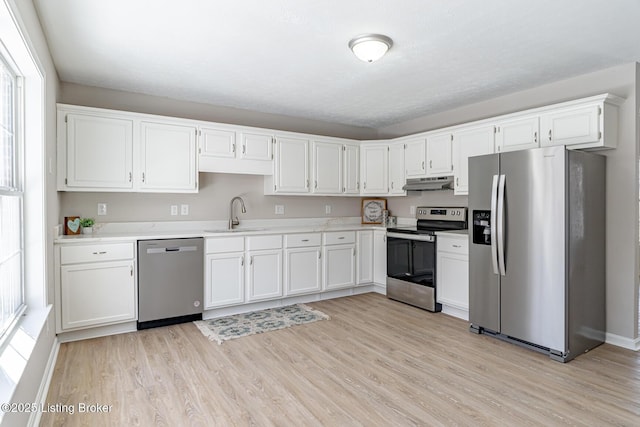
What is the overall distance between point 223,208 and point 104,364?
2.13 meters

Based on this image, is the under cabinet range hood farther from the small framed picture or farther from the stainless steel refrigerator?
the stainless steel refrigerator

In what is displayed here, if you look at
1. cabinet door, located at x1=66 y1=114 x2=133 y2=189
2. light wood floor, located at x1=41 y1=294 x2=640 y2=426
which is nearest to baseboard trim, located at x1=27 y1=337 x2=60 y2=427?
light wood floor, located at x1=41 y1=294 x2=640 y2=426

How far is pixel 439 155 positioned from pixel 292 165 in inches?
71.3

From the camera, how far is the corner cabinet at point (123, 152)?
3471 millimetres

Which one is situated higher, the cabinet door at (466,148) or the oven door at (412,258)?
the cabinet door at (466,148)

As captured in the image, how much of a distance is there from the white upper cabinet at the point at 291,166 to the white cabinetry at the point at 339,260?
A: 2.42 feet

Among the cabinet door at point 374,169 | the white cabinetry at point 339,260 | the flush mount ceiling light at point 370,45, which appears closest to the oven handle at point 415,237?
the white cabinetry at point 339,260

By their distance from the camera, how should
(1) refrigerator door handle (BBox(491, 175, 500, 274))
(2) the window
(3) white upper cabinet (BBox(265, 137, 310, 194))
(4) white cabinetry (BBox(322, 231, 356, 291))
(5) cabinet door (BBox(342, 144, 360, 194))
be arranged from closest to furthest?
(2) the window, (1) refrigerator door handle (BBox(491, 175, 500, 274)), (3) white upper cabinet (BBox(265, 137, 310, 194)), (4) white cabinetry (BBox(322, 231, 356, 291)), (5) cabinet door (BBox(342, 144, 360, 194))

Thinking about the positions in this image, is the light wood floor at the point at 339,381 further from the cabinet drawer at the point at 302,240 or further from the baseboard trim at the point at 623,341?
the cabinet drawer at the point at 302,240

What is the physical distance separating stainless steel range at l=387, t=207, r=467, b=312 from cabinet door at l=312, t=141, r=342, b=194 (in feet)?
3.20

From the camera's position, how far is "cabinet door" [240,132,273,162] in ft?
14.4

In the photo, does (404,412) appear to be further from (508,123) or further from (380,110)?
(380,110)

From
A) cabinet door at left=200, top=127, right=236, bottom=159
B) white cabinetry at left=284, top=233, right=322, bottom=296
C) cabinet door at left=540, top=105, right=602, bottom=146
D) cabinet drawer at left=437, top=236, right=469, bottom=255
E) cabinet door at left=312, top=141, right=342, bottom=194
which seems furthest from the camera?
cabinet door at left=312, top=141, right=342, bottom=194

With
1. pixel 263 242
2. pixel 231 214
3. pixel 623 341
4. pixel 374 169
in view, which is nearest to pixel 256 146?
pixel 231 214
